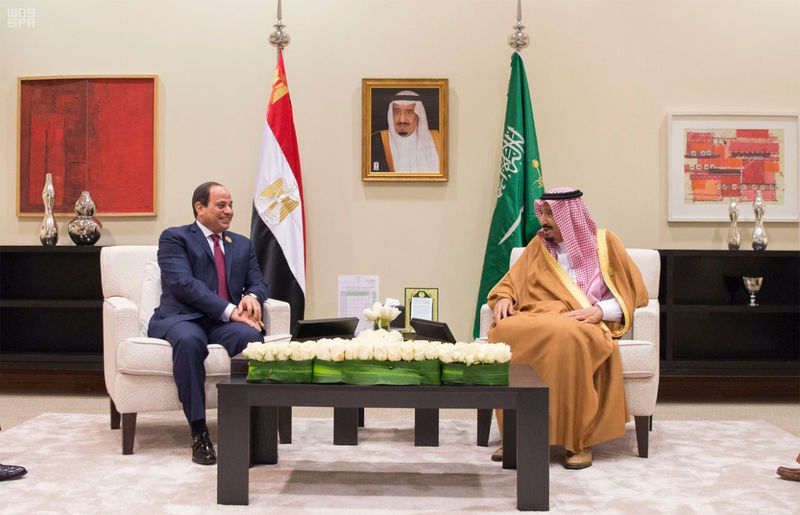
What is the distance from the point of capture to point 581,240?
3938mm

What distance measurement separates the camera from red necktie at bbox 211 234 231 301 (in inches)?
157

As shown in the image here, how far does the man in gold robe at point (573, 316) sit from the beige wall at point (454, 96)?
55.2 inches

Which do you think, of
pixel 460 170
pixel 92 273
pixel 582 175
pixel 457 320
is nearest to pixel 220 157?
pixel 92 273

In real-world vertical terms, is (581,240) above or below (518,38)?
below

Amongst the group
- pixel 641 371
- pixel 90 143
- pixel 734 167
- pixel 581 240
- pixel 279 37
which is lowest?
pixel 641 371

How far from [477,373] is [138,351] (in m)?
1.65

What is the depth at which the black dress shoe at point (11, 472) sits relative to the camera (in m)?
3.06

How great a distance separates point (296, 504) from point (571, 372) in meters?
1.33

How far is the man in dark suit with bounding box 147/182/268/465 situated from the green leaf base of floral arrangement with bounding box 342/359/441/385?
102cm

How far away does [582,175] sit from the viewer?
5410 mm

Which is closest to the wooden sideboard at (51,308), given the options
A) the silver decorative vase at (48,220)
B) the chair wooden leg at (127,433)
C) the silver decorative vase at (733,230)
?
the silver decorative vase at (48,220)

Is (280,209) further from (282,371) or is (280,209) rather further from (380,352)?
(380,352)

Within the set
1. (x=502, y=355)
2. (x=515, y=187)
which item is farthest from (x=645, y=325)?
(x=515, y=187)

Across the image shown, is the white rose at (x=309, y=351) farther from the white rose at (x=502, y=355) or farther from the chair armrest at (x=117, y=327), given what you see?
the chair armrest at (x=117, y=327)
